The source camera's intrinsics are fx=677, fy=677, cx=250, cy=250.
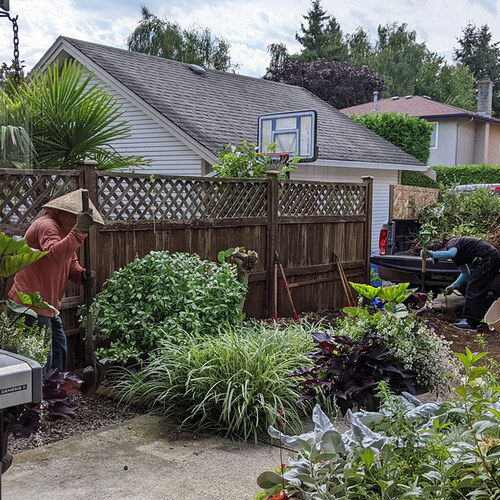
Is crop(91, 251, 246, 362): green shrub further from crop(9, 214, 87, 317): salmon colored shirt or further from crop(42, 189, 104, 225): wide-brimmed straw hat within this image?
crop(42, 189, 104, 225): wide-brimmed straw hat

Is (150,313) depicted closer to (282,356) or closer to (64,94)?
(282,356)

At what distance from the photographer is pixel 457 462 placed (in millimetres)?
2516

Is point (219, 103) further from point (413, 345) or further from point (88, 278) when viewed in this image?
point (413, 345)

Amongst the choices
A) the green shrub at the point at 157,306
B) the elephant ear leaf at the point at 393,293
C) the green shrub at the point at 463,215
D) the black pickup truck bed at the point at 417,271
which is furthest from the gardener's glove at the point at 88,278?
the green shrub at the point at 463,215

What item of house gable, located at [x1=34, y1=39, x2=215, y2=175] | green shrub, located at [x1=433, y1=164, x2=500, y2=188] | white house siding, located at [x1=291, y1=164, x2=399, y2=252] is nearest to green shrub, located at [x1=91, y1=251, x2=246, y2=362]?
house gable, located at [x1=34, y1=39, x2=215, y2=175]

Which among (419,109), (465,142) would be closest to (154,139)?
(419,109)

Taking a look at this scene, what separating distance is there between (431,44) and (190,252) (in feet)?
Result: 181

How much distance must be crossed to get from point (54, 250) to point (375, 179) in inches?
561

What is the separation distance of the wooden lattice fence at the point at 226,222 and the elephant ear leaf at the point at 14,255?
2557 millimetres

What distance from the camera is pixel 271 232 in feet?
28.3

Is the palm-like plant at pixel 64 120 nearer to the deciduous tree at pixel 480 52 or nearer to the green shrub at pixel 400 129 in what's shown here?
the green shrub at pixel 400 129

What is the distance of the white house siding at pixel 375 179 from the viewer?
1646 centimetres

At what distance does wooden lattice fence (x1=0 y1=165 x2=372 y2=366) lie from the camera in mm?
6254

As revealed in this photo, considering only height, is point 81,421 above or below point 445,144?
below
